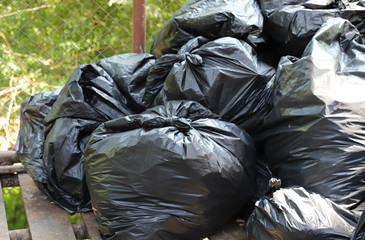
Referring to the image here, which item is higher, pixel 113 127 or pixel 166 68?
pixel 166 68

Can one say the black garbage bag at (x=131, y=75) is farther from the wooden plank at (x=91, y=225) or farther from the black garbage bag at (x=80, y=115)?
the wooden plank at (x=91, y=225)

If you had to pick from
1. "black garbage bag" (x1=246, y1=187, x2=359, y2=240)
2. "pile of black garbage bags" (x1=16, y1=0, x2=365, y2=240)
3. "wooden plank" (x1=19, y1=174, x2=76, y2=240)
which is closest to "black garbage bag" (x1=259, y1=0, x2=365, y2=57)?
"pile of black garbage bags" (x1=16, y1=0, x2=365, y2=240)

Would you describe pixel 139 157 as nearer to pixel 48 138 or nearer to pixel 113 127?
pixel 113 127

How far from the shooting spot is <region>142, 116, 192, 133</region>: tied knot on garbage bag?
1904mm

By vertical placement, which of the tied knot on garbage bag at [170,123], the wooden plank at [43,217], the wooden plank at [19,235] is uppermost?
the tied knot on garbage bag at [170,123]

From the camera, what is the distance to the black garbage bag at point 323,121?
177cm

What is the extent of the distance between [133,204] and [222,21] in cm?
97

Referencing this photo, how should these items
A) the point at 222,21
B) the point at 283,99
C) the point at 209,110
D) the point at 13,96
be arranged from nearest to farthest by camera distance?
the point at 283,99
the point at 209,110
the point at 222,21
the point at 13,96

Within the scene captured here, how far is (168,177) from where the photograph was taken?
1824 millimetres

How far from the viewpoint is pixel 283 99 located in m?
1.94

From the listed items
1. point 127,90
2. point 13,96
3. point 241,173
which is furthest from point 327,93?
point 13,96

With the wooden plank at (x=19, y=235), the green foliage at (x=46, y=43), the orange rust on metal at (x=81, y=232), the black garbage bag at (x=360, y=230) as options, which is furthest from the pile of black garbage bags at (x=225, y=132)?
the green foliage at (x=46, y=43)

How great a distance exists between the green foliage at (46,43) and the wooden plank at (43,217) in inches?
46.5

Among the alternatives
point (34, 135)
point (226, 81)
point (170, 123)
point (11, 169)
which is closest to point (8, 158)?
point (11, 169)
